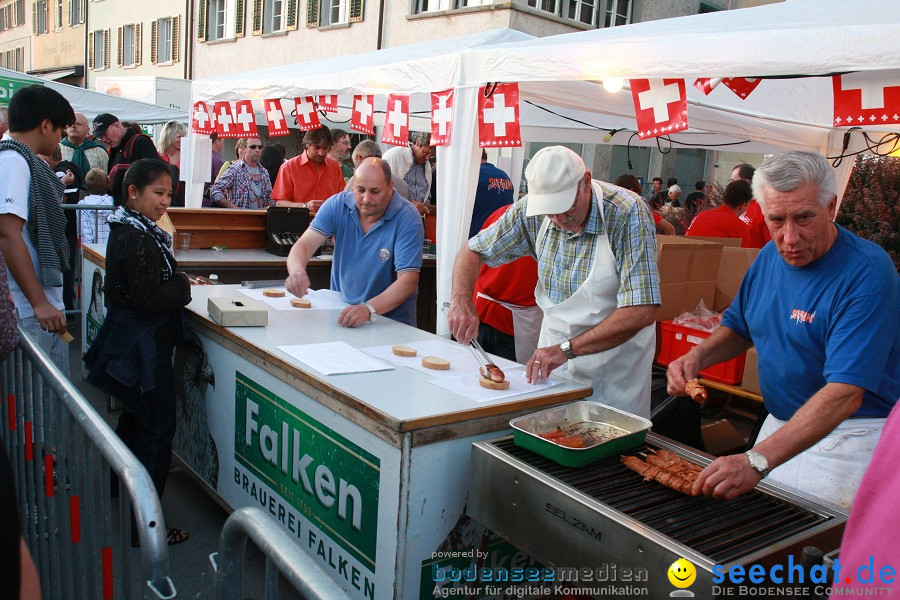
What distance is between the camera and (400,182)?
6.21m

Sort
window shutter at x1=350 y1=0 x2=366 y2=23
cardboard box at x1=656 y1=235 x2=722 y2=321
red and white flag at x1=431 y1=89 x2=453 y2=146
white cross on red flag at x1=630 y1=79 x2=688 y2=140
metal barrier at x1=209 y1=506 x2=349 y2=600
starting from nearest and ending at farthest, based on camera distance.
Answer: metal barrier at x1=209 y1=506 x2=349 y2=600
white cross on red flag at x1=630 y1=79 x2=688 y2=140
red and white flag at x1=431 y1=89 x2=453 y2=146
cardboard box at x1=656 y1=235 x2=722 y2=321
window shutter at x1=350 y1=0 x2=366 y2=23

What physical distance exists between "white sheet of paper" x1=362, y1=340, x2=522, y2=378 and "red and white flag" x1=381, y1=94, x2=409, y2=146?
2945 millimetres

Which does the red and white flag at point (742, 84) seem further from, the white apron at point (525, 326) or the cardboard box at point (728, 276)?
the white apron at point (525, 326)

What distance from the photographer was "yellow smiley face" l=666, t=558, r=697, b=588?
1655 mm

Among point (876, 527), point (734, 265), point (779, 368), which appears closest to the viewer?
point (876, 527)

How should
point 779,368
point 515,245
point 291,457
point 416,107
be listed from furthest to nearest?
point 416,107
point 515,245
point 291,457
point 779,368

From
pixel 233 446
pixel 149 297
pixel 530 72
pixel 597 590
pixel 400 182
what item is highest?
pixel 530 72

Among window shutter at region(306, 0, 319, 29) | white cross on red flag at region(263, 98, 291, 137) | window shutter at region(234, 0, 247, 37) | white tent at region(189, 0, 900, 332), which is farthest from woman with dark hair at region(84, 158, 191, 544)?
window shutter at region(234, 0, 247, 37)

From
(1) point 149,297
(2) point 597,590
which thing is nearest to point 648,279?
(2) point 597,590

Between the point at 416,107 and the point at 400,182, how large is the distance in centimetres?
289

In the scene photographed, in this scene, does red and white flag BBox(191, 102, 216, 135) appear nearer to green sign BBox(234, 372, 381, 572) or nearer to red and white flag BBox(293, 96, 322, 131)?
red and white flag BBox(293, 96, 322, 131)

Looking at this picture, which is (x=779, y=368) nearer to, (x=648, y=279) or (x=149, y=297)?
(x=648, y=279)

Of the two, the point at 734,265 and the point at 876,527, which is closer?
the point at 876,527

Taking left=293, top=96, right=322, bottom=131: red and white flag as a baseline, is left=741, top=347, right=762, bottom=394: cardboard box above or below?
below
